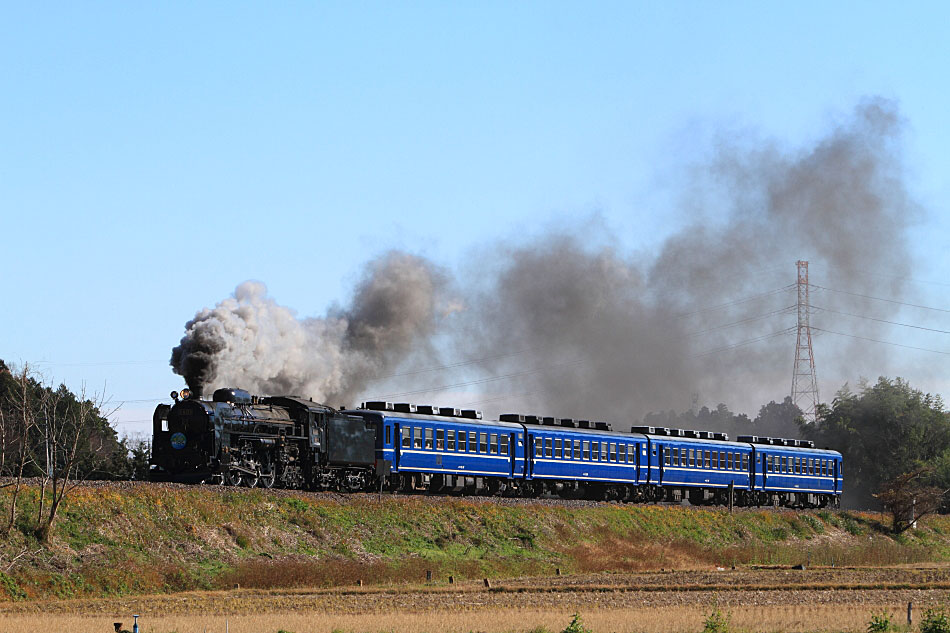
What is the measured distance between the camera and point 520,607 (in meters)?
35.0

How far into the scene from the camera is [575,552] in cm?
5094

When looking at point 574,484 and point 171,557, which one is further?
point 574,484

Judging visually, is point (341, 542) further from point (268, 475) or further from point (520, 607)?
point (520, 607)

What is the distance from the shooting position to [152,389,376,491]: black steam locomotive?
41.5 m

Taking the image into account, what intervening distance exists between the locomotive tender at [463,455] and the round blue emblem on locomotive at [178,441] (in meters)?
0.03

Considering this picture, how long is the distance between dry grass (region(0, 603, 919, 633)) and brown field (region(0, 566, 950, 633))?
1.1 inches

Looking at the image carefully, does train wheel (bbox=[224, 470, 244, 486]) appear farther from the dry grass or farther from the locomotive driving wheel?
the dry grass

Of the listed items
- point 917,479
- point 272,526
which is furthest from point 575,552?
point 917,479

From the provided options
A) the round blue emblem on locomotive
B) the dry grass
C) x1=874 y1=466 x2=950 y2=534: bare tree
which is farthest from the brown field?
x1=874 y1=466 x2=950 y2=534: bare tree

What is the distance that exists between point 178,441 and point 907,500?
43.1 m

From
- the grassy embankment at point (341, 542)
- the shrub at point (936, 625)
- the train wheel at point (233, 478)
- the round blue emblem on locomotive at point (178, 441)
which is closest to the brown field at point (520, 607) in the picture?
the grassy embankment at point (341, 542)

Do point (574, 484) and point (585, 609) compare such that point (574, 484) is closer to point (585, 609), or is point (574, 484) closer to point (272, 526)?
point (272, 526)

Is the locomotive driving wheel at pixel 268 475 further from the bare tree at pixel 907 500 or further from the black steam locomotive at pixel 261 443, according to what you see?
the bare tree at pixel 907 500

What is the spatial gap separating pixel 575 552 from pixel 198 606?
21279mm
